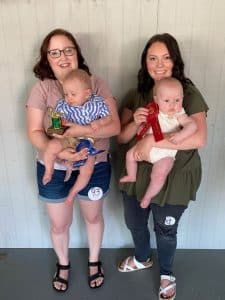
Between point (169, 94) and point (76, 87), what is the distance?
39 cm

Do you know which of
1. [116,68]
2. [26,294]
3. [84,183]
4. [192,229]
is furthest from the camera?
[192,229]

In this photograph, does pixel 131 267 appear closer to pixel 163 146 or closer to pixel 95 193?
pixel 95 193

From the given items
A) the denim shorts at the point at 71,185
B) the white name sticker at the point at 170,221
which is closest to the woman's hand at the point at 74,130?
the denim shorts at the point at 71,185

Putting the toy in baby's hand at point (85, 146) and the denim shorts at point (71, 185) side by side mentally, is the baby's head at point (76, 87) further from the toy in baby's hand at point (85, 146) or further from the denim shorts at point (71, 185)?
the denim shorts at point (71, 185)

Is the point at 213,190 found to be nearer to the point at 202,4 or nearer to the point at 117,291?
the point at 117,291

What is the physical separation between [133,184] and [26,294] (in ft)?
2.89

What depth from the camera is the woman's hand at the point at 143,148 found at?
1.73m

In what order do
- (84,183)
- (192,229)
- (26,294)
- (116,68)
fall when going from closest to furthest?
(84,183) → (116,68) → (26,294) → (192,229)

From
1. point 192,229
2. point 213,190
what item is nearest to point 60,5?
point 213,190

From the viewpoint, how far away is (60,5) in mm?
1864

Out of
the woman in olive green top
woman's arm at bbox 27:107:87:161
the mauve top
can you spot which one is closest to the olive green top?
the woman in olive green top

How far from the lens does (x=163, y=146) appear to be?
1.70 meters

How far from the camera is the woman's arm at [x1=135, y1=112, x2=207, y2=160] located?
1.69m

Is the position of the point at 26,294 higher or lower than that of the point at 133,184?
lower
